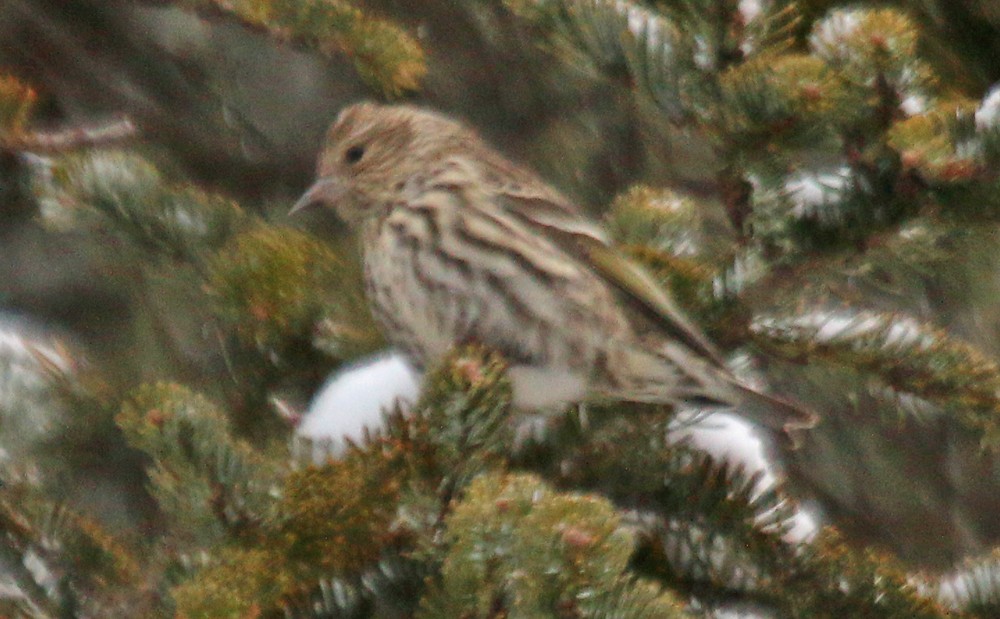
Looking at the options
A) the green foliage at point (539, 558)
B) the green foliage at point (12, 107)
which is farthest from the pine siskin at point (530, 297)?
the green foliage at point (539, 558)

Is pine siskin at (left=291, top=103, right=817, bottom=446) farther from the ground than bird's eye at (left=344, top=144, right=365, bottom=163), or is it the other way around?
bird's eye at (left=344, top=144, right=365, bottom=163)

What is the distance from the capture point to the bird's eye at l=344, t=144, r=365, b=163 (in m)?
3.27

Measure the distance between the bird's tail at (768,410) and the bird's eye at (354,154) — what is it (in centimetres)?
109

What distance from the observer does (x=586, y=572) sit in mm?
1586

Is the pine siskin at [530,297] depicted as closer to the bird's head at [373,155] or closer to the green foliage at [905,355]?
the bird's head at [373,155]

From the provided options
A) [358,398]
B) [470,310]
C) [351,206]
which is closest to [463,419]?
[358,398]

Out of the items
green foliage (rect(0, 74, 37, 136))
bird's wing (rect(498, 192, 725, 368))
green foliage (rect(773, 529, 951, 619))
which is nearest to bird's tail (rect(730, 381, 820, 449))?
bird's wing (rect(498, 192, 725, 368))

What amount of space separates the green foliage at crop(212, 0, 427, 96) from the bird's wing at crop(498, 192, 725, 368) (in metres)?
0.49

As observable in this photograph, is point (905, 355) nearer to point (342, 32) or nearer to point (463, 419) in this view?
point (463, 419)

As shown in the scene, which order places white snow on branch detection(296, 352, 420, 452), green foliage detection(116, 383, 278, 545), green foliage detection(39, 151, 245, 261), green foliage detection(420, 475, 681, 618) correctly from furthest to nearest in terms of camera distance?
green foliage detection(39, 151, 245, 261), white snow on branch detection(296, 352, 420, 452), green foliage detection(116, 383, 278, 545), green foliage detection(420, 475, 681, 618)

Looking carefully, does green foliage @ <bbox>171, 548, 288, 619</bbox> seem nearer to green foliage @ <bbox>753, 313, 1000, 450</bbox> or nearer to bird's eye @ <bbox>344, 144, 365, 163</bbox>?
green foliage @ <bbox>753, 313, 1000, 450</bbox>

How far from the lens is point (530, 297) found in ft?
9.20

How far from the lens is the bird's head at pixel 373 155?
3.16 meters

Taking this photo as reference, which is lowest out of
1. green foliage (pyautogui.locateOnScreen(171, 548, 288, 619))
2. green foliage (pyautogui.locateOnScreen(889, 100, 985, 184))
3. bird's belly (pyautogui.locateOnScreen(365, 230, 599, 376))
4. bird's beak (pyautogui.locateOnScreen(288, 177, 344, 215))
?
bird's belly (pyautogui.locateOnScreen(365, 230, 599, 376))
